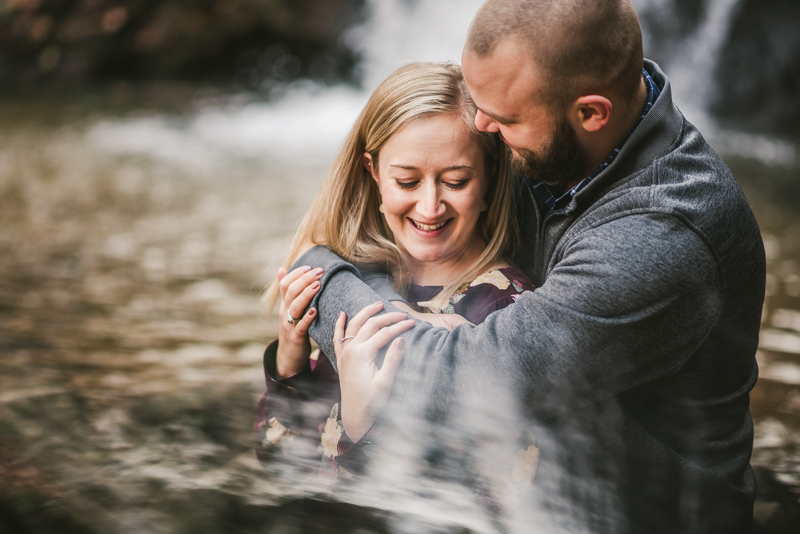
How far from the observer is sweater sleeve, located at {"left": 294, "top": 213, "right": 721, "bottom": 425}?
1.35 metres

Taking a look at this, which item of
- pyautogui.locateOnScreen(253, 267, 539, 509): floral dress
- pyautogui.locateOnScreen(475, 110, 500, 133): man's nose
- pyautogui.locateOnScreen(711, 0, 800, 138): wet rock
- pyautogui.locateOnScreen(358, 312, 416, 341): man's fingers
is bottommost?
pyautogui.locateOnScreen(253, 267, 539, 509): floral dress

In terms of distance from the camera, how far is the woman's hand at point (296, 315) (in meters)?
1.87

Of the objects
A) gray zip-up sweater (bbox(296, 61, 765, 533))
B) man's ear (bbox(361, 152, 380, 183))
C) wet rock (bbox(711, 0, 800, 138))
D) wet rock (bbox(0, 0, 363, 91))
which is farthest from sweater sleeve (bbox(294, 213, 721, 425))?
wet rock (bbox(0, 0, 363, 91))

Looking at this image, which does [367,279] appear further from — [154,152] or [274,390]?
[154,152]

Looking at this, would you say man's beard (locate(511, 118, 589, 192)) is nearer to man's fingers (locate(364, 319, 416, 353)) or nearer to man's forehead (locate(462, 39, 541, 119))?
man's forehead (locate(462, 39, 541, 119))

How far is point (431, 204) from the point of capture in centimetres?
181

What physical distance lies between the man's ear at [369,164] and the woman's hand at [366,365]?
495 mm

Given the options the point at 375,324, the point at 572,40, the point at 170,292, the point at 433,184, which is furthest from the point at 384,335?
the point at 170,292

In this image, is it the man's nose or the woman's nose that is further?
the woman's nose

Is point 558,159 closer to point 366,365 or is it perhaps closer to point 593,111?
point 593,111

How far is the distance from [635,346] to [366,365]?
2.03 ft

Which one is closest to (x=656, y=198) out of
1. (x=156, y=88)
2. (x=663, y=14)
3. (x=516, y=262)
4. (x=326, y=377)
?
(x=516, y=262)

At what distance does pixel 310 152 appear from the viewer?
27.3ft

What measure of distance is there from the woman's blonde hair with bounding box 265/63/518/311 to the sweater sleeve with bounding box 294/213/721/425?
415 millimetres
